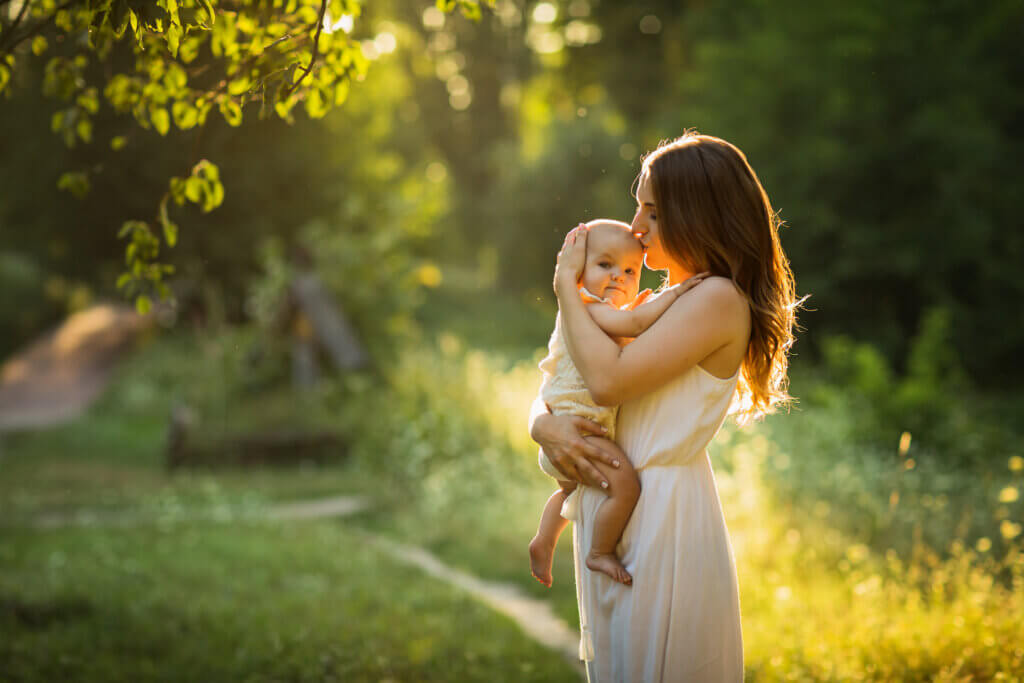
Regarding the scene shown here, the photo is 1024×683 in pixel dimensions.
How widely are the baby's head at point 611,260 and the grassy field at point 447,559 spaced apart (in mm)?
2627

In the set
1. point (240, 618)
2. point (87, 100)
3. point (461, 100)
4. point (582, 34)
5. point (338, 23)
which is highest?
point (461, 100)

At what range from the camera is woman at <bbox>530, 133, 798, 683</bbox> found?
96.3 inches

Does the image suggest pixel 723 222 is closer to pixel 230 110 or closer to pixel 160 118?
pixel 230 110

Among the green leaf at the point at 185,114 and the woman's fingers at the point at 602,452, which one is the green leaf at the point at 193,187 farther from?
the woman's fingers at the point at 602,452

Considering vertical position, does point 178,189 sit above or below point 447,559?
above

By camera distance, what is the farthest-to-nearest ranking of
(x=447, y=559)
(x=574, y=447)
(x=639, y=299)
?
Result: (x=447, y=559) < (x=639, y=299) < (x=574, y=447)

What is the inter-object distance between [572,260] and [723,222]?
46 cm

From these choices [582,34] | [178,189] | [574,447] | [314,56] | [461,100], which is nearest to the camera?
[574,447]

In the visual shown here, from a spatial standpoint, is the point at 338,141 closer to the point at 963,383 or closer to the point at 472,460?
the point at 472,460

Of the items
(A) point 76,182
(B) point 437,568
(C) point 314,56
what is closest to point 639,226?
(C) point 314,56

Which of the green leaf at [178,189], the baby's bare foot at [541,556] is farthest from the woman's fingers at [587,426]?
the green leaf at [178,189]

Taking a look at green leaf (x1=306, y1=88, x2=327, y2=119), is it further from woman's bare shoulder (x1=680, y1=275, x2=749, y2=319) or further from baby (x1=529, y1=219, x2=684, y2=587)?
woman's bare shoulder (x1=680, y1=275, x2=749, y2=319)

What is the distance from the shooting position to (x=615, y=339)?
2.57 meters

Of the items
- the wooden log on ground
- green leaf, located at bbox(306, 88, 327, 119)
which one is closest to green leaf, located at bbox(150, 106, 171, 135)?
green leaf, located at bbox(306, 88, 327, 119)
